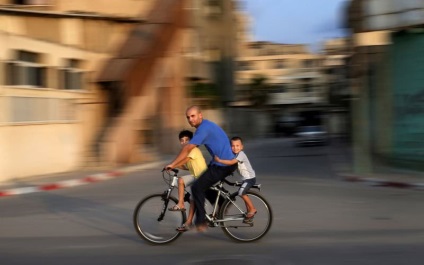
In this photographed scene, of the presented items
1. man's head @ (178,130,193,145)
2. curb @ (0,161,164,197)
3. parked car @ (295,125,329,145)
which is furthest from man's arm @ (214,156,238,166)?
parked car @ (295,125,329,145)

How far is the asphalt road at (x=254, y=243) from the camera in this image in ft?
23.0

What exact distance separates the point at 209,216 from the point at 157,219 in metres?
0.66

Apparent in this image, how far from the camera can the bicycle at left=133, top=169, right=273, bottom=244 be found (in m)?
7.83

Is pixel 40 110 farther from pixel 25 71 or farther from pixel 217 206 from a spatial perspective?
pixel 217 206

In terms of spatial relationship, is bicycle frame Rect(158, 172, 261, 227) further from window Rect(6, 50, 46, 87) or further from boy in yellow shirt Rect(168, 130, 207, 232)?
window Rect(6, 50, 46, 87)

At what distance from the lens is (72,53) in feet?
71.2

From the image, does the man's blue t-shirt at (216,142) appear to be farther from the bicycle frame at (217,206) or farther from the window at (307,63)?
the window at (307,63)

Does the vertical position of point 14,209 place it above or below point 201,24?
below

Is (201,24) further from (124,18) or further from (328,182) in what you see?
(328,182)

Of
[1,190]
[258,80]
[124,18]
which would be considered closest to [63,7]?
[124,18]

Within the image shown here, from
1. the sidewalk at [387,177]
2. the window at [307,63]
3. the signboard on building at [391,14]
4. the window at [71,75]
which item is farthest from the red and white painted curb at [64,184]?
the window at [307,63]

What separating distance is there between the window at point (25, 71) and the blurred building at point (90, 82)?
0.03 m

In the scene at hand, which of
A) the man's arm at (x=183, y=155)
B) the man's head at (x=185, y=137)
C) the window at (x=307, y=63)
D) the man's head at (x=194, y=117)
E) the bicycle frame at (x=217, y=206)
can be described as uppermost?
the window at (x=307, y=63)

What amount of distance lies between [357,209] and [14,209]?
624 cm
